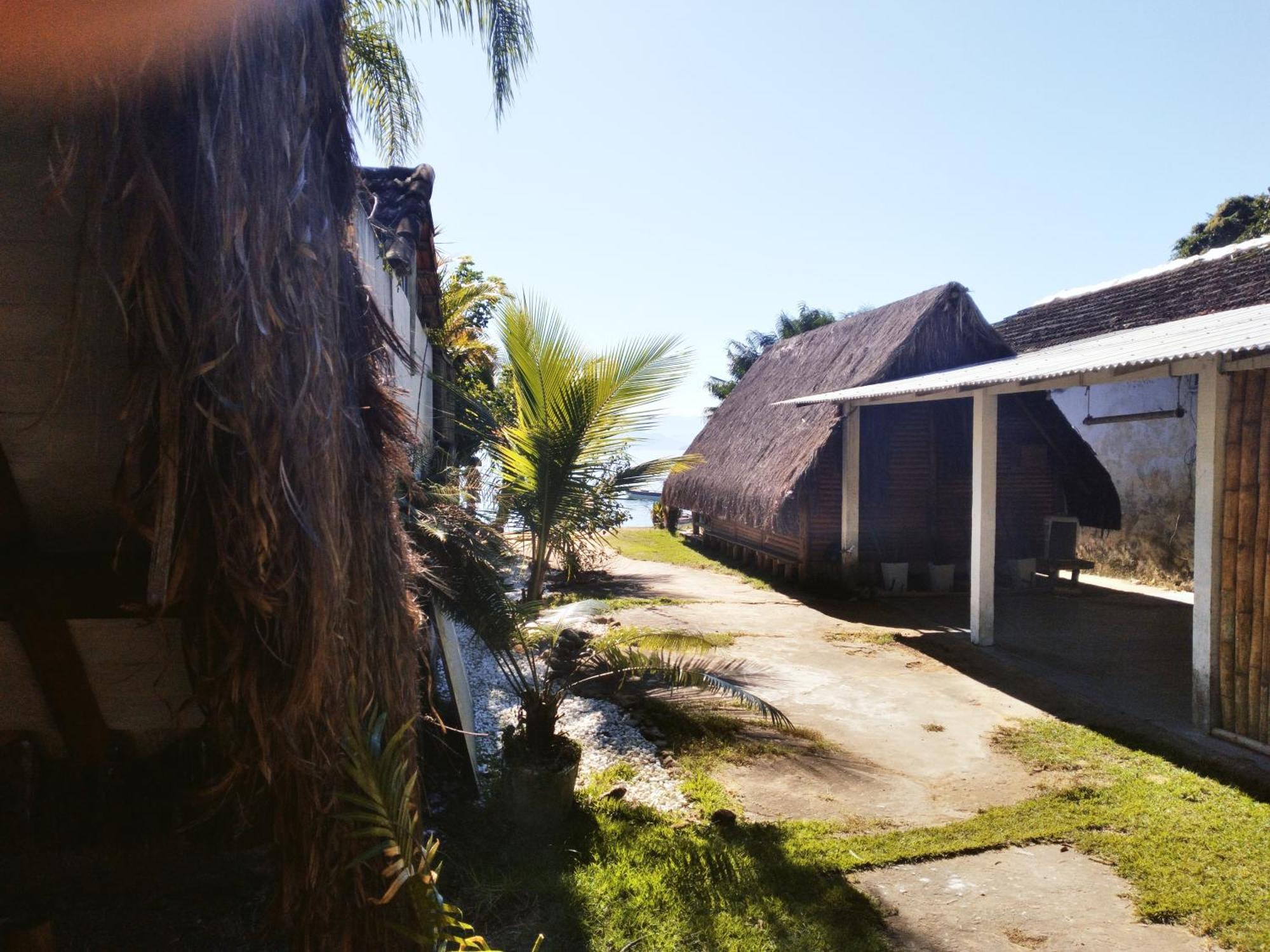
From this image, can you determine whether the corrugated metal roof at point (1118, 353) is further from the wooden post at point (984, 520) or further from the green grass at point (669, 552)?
the green grass at point (669, 552)

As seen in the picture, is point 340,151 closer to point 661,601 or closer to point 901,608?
point 661,601

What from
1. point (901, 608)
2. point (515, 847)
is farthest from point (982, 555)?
point (515, 847)

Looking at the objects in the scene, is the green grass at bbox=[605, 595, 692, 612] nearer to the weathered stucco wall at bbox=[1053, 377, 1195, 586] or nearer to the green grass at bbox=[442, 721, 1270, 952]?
the green grass at bbox=[442, 721, 1270, 952]

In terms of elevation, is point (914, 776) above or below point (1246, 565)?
below

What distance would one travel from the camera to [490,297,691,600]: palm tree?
16.8 ft

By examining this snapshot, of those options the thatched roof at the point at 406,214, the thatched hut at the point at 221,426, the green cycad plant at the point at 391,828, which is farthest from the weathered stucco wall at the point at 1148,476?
the thatched hut at the point at 221,426

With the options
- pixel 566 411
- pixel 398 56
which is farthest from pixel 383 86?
pixel 566 411

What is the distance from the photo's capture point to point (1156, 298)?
13008 millimetres

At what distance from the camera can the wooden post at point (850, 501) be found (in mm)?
10820

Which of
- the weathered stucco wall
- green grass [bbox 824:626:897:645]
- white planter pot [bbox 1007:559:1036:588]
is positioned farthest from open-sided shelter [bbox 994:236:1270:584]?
green grass [bbox 824:626:897:645]

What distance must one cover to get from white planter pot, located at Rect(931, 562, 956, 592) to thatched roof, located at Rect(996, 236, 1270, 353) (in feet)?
16.0

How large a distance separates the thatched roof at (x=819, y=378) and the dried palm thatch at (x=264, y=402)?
8.51 meters

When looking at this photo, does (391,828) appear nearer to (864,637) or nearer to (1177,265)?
(864,637)

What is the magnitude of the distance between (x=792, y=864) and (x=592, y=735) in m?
2.23
